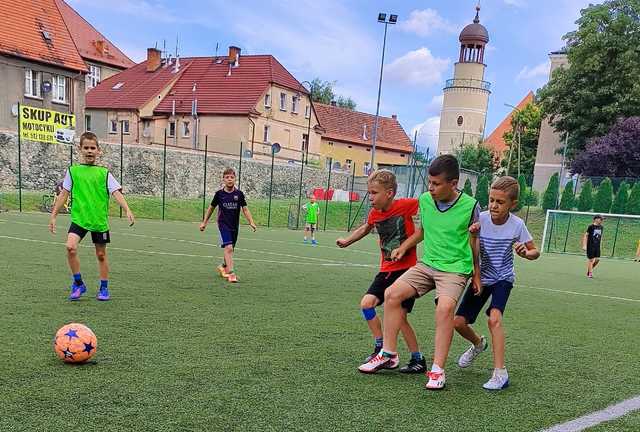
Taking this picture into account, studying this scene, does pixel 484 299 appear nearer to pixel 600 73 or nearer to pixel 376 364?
pixel 376 364

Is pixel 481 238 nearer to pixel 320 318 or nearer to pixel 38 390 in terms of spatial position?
pixel 320 318

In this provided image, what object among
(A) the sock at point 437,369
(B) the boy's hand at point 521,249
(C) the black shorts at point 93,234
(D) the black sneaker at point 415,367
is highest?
(B) the boy's hand at point 521,249

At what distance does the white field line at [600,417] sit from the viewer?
132 inches

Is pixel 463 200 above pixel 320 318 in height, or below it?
above

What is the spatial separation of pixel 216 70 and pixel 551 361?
46814mm

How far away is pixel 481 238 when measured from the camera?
13.8 feet

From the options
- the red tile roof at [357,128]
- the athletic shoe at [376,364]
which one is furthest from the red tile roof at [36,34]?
the athletic shoe at [376,364]

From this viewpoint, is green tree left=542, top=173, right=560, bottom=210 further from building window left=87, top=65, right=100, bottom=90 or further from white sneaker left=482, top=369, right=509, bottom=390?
building window left=87, top=65, right=100, bottom=90

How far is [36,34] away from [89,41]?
2435 centimetres

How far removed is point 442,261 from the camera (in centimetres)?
407

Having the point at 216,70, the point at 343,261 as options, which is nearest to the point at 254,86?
the point at 216,70

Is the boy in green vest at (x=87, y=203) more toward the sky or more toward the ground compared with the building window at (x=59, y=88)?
more toward the ground

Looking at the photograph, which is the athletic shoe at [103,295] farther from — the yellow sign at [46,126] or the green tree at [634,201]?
the green tree at [634,201]

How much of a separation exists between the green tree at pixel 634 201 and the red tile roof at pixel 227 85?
27544 mm
